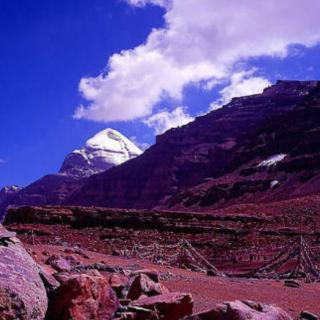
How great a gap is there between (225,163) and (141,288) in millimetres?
114676

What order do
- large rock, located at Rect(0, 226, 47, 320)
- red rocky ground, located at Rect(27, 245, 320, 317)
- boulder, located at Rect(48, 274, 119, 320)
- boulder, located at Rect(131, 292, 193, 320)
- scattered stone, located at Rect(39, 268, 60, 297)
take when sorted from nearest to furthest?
large rock, located at Rect(0, 226, 47, 320) → boulder, located at Rect(48, 274, 119, 320) → scattered stone, located at Rect(39, 268, 60, 297) → boulder, located at Rect(131, 292, 193, 320) → red rocky ground, located at Rect(27, 245, 320, 317)

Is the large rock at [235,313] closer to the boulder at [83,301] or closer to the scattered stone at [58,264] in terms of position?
the boulder at [83,301]

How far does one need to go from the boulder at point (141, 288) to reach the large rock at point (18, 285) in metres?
2.11

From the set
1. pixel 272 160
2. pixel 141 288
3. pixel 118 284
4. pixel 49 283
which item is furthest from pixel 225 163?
pixel 49 283

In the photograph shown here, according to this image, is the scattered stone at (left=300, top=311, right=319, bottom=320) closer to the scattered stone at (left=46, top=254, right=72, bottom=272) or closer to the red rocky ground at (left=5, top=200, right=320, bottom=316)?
the scattered stone at (left=46, top=254, right=72, bottom=272)

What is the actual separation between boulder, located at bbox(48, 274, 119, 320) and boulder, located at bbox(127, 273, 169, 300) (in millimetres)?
893

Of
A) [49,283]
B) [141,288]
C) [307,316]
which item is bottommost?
[307,316]

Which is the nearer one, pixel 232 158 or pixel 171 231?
pixel 171 231

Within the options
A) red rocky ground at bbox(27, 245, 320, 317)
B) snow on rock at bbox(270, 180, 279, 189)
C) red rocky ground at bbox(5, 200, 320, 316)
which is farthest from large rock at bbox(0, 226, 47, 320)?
snow on rock at bbox(270, 180, 279, 189)

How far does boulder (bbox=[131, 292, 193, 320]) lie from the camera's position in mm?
9258

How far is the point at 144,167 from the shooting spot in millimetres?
140750

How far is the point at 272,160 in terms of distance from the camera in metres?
93.5

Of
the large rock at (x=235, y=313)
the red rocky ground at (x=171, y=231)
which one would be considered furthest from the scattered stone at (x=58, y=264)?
the red rocky ground at (x=171, y=231)

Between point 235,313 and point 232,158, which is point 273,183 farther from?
point 235,313
